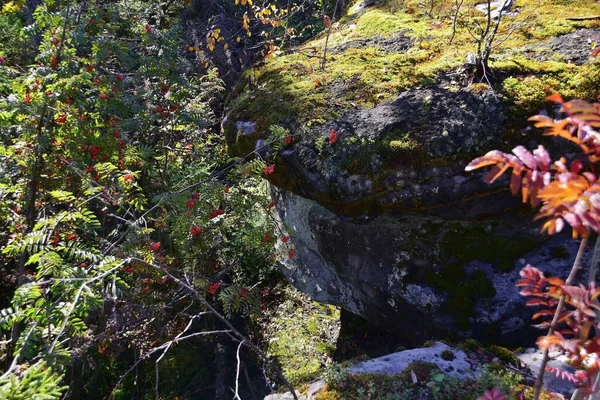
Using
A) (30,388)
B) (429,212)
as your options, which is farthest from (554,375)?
(30,388)

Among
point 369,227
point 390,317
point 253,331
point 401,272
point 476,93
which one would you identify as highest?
point 476,93

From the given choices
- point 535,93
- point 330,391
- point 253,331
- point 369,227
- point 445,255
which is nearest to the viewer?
point 330,391

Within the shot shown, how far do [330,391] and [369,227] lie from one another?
1.24 meters

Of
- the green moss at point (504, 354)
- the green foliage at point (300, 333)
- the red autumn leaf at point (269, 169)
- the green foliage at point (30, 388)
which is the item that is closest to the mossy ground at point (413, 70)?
the red autumn leaf at point (269, 169)

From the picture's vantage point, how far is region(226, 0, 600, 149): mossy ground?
2910 mm

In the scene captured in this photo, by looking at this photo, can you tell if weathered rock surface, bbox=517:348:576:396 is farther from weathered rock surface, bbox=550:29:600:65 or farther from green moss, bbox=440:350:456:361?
weathered rock surface, bbox=550:29:600:65

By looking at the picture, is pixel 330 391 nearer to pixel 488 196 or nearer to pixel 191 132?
pixel 488 196

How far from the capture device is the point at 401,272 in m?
3.22

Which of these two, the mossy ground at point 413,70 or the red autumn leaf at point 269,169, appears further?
the red autumn leaf at point 269,169

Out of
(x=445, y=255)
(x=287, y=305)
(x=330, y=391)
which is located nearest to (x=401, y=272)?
(x=445, y=255)

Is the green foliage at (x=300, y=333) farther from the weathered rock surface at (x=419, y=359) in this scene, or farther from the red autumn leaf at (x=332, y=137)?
the red autumn leaf at (x=332, y=137)

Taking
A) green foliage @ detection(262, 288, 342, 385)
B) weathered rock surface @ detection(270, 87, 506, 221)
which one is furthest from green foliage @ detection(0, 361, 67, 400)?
green foliage @ detection(262, 288, 342, 385)

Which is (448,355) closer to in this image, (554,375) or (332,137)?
(554,375)

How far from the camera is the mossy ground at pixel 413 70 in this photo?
2.91m
